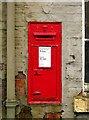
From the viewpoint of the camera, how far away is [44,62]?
287 centimetres

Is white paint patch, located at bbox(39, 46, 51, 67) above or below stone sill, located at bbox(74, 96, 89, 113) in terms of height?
above

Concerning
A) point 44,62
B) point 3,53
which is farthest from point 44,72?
point 3,53

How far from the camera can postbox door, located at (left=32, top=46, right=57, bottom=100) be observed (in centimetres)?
286

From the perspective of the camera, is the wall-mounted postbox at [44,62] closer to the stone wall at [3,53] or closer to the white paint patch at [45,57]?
the white paint patch at [45,57]

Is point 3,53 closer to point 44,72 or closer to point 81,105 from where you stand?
point 44,72

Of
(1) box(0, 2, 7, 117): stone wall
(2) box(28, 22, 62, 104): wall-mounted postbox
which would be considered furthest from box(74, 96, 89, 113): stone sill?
(1) box(0, 2, 7, 117): stone wall

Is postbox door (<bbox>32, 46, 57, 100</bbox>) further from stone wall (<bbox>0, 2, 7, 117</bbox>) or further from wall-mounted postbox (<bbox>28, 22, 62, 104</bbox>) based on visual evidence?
stone wall (<bbox>0, 2, 7, 117</bbox>)

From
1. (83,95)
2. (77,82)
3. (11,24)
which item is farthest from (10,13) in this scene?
(83,95)

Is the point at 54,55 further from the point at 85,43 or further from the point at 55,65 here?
the point at 85,43

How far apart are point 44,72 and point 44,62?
0.19m

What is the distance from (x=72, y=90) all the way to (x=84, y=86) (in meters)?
0.25

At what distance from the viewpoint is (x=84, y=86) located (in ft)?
9.64

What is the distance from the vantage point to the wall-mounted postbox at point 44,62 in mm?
2857

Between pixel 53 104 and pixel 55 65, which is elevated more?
pixel 55 65
